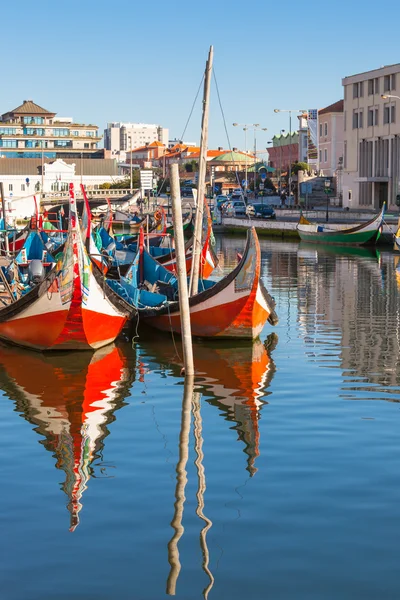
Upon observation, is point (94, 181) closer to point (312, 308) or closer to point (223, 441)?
point (312, 308)

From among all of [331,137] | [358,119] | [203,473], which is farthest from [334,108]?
[203,473]

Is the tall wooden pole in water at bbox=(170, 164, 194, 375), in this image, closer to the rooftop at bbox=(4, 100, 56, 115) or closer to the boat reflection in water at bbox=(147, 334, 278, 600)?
the boat reflection in water at bbox=(147, 334, 278, 600)

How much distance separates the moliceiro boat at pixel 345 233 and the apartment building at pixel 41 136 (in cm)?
8999

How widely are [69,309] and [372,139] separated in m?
69.1

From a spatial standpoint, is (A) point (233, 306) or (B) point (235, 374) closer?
(B) point (235, 374)

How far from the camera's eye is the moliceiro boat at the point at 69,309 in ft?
70.8

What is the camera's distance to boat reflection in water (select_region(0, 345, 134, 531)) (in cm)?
1387

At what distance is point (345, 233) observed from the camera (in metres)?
63.7

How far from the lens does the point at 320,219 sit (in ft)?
259

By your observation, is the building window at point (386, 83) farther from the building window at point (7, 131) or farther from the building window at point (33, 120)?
the building window at point (7, 131)

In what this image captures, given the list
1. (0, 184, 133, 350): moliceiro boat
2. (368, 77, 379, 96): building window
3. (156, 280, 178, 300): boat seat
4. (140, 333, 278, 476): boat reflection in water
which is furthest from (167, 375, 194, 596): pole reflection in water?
(368, 77, 379, 96): building window

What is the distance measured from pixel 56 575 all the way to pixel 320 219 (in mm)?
70660

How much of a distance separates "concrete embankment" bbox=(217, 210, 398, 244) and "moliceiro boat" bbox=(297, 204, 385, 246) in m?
1.26

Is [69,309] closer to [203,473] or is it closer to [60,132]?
[203,473]
